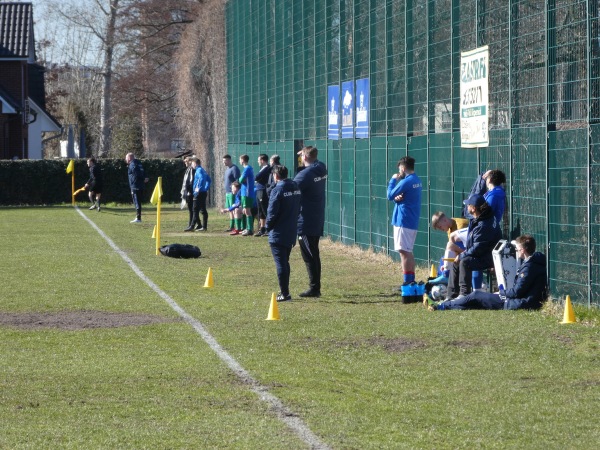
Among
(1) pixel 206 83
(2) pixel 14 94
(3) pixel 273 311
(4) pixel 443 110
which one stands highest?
(2) pixel 14 94

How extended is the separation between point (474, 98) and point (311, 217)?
3.25m

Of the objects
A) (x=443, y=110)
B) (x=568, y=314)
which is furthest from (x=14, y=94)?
(x=568, y=314)

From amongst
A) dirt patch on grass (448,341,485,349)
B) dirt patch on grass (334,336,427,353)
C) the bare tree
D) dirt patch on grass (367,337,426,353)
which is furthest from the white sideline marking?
the bare tree

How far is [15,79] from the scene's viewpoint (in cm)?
6028

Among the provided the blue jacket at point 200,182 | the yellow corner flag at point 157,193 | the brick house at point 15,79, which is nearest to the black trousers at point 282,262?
the yellow corner flag at point 157,193

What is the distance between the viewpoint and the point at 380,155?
2281 centimetres

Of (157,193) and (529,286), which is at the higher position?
(157,193)

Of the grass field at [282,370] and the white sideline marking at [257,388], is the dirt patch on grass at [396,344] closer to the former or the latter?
the grass field at [282,370]

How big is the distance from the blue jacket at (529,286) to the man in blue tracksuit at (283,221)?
296 centimetres

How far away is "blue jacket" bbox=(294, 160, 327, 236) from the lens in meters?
16.0

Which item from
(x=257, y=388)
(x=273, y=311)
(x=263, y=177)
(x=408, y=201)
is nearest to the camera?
(x=257, y=388)

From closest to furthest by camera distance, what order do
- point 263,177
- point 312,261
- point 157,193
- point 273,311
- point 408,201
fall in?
point 273,311
point 312,261
point 408,201
point 157,193
point 263,177

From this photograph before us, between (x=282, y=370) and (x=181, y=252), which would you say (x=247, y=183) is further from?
(x=282, y=370)

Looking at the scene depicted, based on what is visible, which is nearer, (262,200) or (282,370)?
(282,370)
